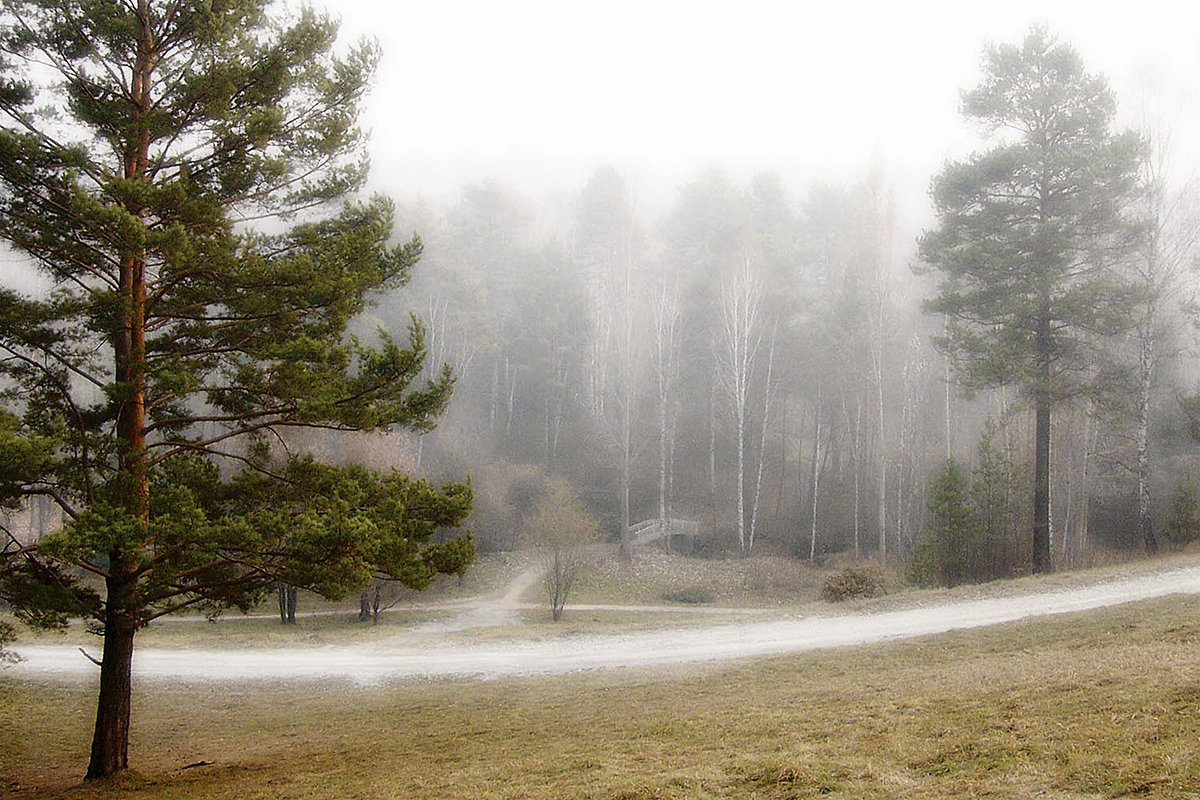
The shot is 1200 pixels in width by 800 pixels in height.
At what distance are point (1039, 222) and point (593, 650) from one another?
16.0m

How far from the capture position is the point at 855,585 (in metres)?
20.9

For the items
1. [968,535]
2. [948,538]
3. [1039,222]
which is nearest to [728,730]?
[948,538]

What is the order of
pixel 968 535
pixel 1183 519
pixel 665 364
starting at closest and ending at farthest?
pixel 968 535, pixel 1183 519, pixel 665 364

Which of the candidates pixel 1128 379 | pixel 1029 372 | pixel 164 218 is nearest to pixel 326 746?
pixel 164 218

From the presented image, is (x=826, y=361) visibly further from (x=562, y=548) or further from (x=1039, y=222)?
(x=562, y=548)

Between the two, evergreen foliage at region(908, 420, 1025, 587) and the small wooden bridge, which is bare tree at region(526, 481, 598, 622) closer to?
evergreen foliage at region(908, 420, 1025, 587)

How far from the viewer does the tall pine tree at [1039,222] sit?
66.2 feet

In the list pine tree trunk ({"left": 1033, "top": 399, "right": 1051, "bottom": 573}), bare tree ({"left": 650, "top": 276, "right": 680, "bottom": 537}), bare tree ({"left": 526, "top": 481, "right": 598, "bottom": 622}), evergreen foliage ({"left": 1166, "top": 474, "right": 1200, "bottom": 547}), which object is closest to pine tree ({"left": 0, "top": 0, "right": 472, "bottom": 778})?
bare tree ({"left": 526, "top": 481, "right": 598, "bottom": 622})

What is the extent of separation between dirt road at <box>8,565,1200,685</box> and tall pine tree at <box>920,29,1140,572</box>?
5499mm

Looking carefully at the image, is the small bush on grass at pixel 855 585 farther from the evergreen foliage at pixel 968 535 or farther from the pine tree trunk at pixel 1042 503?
the pine tree trunk at pixel 1042 503

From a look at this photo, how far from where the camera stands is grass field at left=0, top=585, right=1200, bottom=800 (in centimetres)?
525

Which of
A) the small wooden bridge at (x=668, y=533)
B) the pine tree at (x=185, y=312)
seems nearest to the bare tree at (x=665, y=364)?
the small wooden bridge at (x=668, y=533)

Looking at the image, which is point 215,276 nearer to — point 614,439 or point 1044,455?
point 1044,455

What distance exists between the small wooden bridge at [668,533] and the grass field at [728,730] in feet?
75.6
